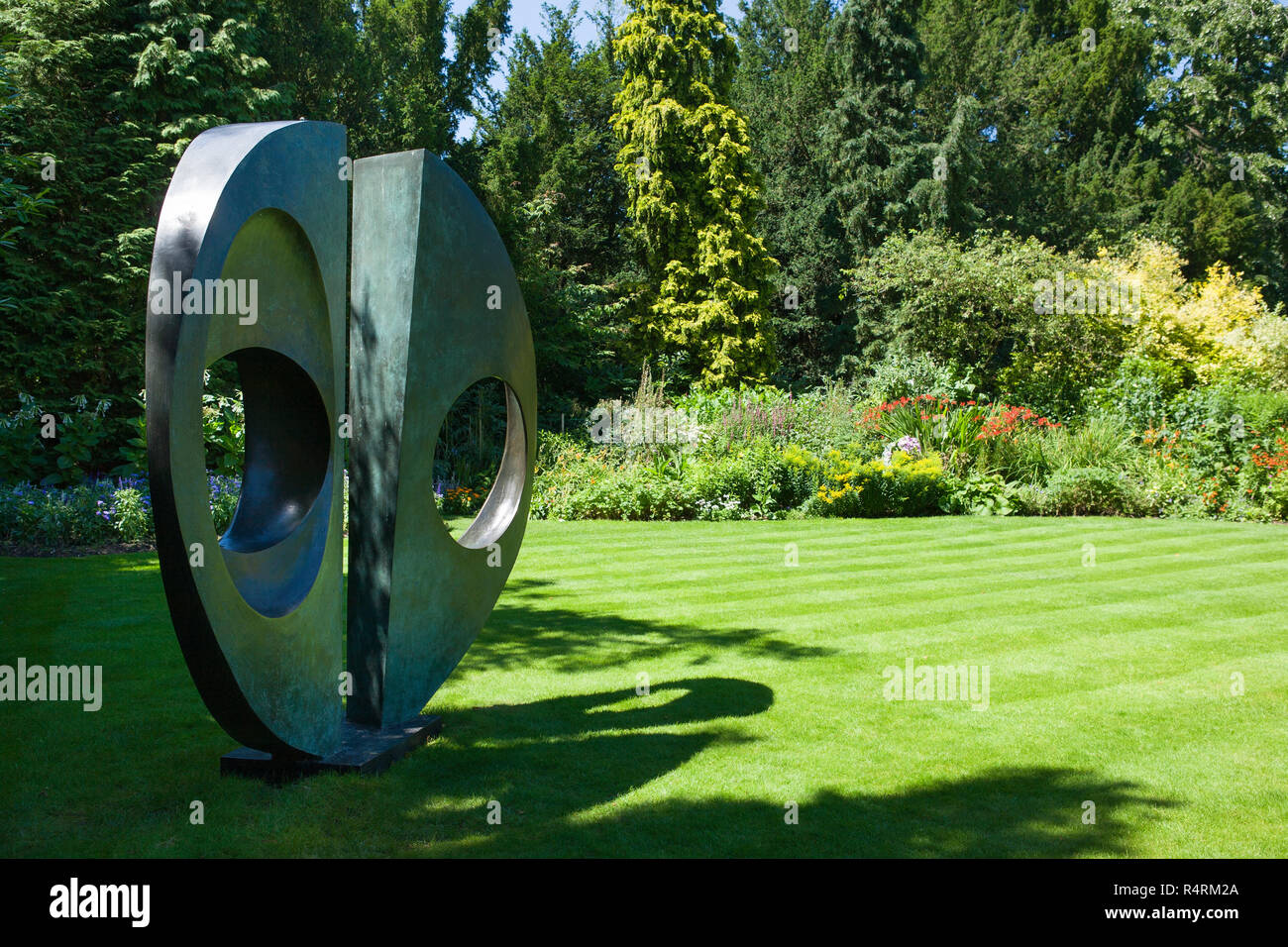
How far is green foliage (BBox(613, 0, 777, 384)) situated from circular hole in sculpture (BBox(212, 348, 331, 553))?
60.5 feet

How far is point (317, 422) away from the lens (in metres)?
3.98

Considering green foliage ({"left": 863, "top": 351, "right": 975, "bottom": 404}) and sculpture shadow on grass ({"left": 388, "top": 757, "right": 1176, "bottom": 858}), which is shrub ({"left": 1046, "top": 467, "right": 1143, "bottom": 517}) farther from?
sculpture shadow on grass ({"left": 388, "top": 757, "right": 1176, "bottom": 858})

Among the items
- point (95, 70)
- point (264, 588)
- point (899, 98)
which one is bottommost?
point (264, 588)

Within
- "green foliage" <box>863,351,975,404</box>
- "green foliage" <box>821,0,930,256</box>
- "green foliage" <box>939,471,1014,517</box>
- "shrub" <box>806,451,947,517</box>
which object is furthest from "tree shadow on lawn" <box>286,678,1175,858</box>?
"green foliage" <box>821,0,930,256</box>

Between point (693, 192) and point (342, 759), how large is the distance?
2063 centimetres

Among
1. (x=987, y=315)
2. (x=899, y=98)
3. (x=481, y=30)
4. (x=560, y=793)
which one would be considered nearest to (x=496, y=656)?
(x=560, y=793)

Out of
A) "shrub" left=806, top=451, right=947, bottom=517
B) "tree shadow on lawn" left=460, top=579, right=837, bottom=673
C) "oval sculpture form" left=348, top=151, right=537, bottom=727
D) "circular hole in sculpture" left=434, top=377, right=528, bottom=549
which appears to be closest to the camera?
"oval sculpture form" left=348, top=151, right=537, bottom=727

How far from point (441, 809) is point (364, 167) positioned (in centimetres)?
294

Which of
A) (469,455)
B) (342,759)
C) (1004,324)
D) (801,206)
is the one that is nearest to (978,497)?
(1004,324)

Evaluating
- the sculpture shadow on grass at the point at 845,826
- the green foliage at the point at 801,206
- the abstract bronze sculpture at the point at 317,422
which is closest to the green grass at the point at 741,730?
the sculpture shadow on grass at the point at 845,826

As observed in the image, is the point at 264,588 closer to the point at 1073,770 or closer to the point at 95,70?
the point at 1073,770

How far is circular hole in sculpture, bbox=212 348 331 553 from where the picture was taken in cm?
384

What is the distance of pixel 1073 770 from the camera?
13.7 ft

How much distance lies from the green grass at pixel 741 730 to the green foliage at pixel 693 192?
14.8m
